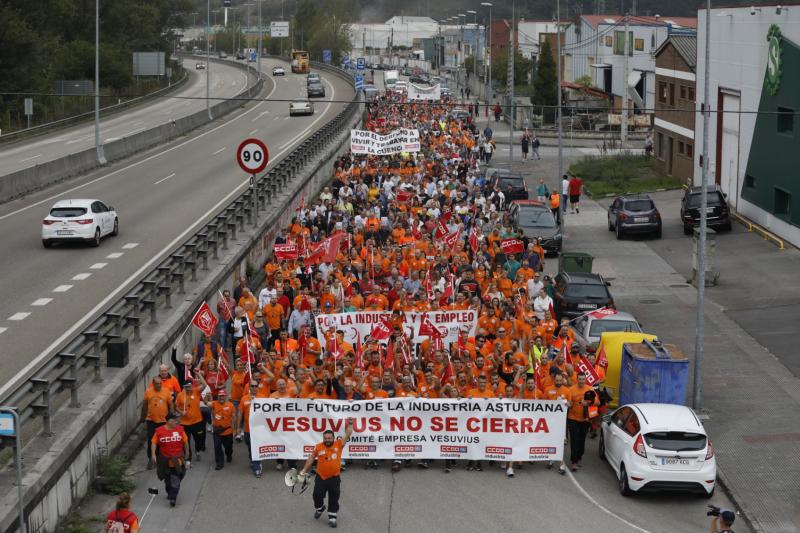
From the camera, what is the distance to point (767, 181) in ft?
133

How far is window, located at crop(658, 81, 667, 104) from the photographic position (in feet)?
187

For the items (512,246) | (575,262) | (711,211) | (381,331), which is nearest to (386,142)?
(711,211)

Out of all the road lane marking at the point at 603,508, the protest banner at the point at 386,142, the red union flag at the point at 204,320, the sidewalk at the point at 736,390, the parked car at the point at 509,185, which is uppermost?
the protest banner at the point at 386,142

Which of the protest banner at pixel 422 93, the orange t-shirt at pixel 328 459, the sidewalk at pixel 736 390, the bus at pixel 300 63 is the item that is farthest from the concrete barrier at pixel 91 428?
the bus at pixel 300 63

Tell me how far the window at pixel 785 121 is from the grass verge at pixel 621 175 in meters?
12.4

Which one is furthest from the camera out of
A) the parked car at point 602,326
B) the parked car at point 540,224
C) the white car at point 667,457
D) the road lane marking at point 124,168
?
the road lane marking at point 124,168

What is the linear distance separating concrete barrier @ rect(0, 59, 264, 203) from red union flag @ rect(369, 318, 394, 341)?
21664 mm

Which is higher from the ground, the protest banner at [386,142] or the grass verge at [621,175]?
the protest banner at [386,142]

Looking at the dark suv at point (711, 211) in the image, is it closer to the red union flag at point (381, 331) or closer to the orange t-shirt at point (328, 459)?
the red union flag at point (381, 331)

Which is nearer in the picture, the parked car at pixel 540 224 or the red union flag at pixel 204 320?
the red union flag at pixel 204 320

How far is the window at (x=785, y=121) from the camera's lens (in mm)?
38900

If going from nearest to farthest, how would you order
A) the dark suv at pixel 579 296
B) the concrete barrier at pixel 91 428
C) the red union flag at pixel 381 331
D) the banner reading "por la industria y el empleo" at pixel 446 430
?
the concrete barrier at pixel 91 428
the banner reading "por la industria y el empleo" at pixel 446 430
the red union flag at pixel 381 331
the dark suv at pixel 579 296

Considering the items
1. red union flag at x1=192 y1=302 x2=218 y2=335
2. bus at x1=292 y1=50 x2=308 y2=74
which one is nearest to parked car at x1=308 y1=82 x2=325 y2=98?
bus at x1=292 y1=50 x2=308 y2=74

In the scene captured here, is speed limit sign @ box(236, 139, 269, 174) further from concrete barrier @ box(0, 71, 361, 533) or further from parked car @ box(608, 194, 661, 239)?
parked car @ box(608, 194, 661, 239)
